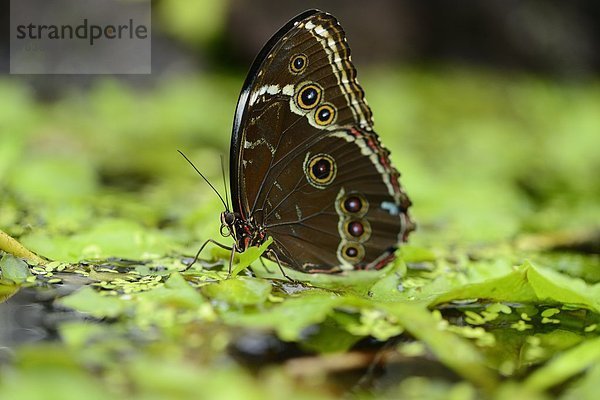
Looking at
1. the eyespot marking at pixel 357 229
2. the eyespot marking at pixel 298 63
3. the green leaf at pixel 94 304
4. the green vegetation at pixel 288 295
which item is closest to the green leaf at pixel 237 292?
the green vegetation at pixel 288 295

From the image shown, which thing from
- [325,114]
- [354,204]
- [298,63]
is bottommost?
[354,204]

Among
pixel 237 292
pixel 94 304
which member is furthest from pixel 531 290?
pixel 94 304

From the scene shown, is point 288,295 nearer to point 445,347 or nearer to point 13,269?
point 445,347

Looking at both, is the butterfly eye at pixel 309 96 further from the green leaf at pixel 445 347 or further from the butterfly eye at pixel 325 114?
the green leaf at pixel 445 347

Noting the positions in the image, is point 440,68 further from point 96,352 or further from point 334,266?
point 96,352

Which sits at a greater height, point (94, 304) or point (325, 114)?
point (325, 114)

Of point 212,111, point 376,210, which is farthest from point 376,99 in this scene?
point 376,210

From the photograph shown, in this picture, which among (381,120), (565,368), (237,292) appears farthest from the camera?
(381,120)

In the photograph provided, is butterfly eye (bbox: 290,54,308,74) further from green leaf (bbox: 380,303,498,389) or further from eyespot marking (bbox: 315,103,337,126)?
green leaf (bbox: 380,303,498,389)
